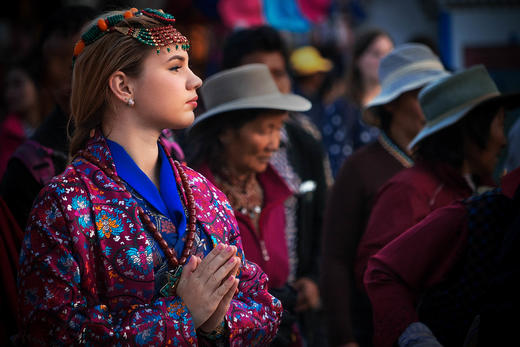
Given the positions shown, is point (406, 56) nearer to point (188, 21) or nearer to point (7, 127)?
point (7, 127)

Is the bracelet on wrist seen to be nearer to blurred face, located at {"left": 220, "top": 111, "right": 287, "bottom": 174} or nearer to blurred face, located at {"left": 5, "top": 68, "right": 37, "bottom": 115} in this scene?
blurred face, located at {"left": 220, "top": 111, "right": 287, "bottom": 174}

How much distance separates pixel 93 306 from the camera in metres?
1.81

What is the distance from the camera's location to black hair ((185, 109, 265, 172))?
3156 millimetres

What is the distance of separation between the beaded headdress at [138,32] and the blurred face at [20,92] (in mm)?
4435

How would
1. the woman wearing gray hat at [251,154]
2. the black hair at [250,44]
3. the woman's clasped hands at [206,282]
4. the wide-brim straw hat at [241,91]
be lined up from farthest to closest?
the black hair at [250,44] < the wide-brim straw hat at [241,91] < the woman wearing gray hat at [251,154] < the woman's clasped hands at [206,282]

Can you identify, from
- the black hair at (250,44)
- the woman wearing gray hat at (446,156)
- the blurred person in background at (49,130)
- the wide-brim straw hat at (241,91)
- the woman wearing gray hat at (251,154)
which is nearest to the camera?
the blurred person in background at (49,130)

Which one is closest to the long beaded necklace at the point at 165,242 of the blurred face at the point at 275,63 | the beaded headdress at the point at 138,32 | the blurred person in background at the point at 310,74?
the beaded headdress at the point at 138,32

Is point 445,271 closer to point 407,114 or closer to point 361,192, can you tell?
point 361,192

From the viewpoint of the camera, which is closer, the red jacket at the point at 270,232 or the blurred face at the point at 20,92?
the red jacket at the point at 270,232

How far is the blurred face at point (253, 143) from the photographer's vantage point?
308 centimetres

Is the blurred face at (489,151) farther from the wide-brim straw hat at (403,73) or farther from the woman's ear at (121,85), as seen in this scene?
the woman's ear at (121,85)

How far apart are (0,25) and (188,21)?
3.31 m

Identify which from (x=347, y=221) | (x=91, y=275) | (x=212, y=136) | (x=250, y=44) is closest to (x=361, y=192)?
(x=347, y=221)

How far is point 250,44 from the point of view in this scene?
3857 millimetres
